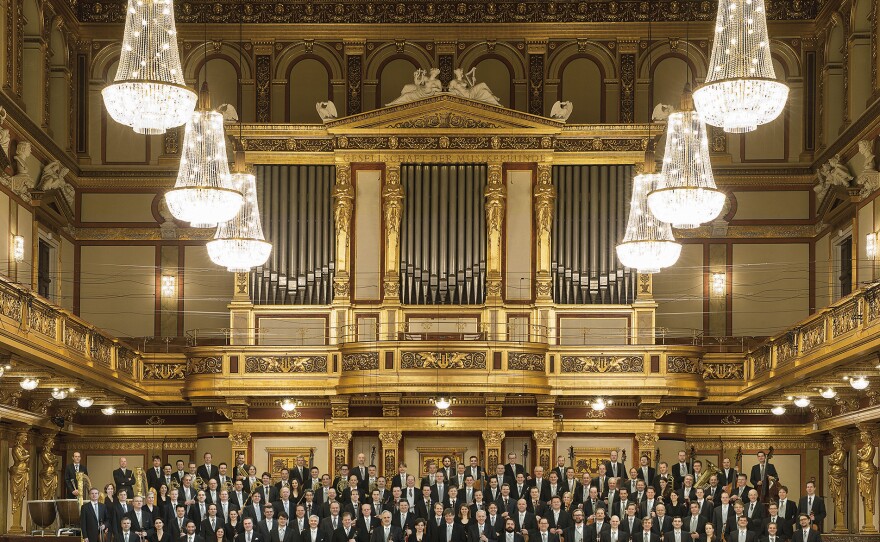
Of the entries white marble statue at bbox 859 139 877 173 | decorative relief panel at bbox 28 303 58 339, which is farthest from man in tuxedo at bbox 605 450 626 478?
decorative relief panel at bbox 28 303 58 339

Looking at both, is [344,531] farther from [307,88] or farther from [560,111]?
[307,88]

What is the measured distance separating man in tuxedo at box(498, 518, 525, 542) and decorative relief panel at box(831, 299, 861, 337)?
444 cm

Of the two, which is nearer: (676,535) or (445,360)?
(676,535)

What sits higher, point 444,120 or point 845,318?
point 444,120

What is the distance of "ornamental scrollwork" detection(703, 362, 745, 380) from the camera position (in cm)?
2120

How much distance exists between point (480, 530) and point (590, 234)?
23.6 ft

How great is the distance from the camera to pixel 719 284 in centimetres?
A: 2283

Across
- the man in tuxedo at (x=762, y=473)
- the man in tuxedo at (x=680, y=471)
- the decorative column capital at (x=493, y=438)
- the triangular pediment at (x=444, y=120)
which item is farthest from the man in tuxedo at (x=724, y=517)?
the triangular pediment at (x=444, y=120)

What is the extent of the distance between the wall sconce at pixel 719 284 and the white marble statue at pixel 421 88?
216 inches

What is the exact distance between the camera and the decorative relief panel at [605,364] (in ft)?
67.4

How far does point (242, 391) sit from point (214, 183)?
24.5ft

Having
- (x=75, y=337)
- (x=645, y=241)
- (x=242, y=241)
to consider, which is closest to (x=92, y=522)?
(x=75, y=337)

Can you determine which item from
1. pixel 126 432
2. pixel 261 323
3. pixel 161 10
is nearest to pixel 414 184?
pixel 261 323

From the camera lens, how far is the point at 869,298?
15.2 metres
